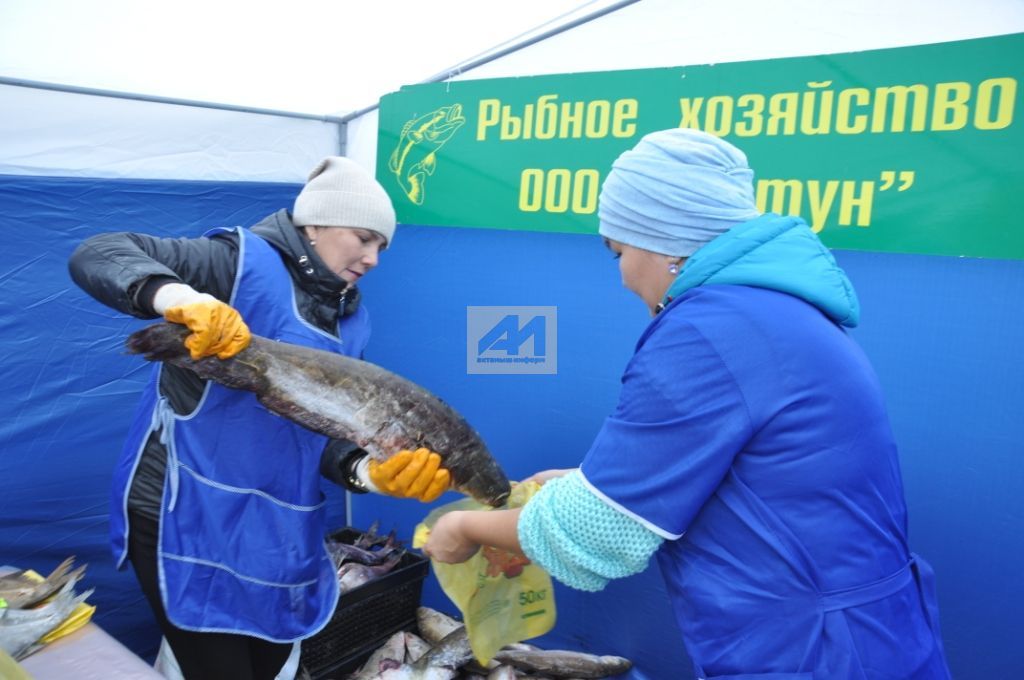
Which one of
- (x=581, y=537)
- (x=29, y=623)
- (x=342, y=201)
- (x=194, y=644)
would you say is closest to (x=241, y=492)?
(x=194, y=644)

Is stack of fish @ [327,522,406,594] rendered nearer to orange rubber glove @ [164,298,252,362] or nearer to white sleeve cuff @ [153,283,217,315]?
orange rubber glove @ [164,298,252,362]

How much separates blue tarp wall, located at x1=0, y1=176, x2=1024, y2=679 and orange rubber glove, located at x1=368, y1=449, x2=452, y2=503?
1.24 meters

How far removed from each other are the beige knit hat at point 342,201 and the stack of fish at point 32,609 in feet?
4.58

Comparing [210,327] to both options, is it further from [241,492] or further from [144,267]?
[241,492]

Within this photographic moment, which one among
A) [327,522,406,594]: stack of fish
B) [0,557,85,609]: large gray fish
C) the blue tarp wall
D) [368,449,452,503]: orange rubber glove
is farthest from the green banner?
[0,557,85,609]: large gray fish

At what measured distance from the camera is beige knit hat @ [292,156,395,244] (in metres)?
2.62

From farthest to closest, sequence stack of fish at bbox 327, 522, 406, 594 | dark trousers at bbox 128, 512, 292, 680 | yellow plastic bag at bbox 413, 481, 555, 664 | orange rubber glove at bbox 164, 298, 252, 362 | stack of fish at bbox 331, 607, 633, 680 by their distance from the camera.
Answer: stack of fish at bbox 327, 522, 406, 594
stack of fish at bbox 331, 607, 633, 680
dark trousers at bbox 128, 512, 292, 680
yellow plastic bag at bbox 413, 481, 555, 664
orange rubber glove at bbox 164, 298, 252, 362

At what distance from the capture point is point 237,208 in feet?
12.8

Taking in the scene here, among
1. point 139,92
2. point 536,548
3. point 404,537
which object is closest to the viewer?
point 536,548

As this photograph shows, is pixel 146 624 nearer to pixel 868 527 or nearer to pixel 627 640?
pixel 627 640

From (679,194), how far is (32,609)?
2.31 m

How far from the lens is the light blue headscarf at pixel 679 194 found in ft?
5.25

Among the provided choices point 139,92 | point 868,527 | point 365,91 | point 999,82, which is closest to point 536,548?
point 868,527

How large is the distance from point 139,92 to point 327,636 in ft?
8.17
